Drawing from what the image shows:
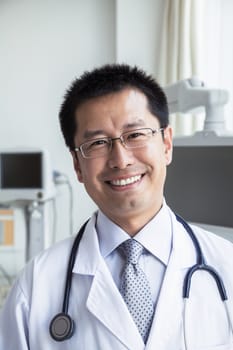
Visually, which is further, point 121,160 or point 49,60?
point 49,60

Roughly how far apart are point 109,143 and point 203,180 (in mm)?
558

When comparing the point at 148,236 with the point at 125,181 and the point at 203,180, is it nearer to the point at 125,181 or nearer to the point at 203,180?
the point at 125,181

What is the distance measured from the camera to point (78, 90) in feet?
3.11

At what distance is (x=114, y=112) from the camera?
2.92 feet

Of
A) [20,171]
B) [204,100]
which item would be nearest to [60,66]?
[20,171]

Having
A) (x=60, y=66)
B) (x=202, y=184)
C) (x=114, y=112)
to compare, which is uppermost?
(x=60, y=66)

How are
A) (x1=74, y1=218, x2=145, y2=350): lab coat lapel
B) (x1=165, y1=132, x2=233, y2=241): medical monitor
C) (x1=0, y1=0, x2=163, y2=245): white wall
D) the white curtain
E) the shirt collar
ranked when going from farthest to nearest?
1. (x1=0, y1=0, x2=163, y2=245): white wall
2. the white curtain
3. (x1=165, y1=132, x2=233, y2=241): medical monitor
4. the shirt collar
5. (x1=74, y1=218, x2=145, y2=350): lab coat lapel

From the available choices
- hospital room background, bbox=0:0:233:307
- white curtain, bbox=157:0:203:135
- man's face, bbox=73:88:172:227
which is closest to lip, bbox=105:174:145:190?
man's face, bbox=73:88:172:227

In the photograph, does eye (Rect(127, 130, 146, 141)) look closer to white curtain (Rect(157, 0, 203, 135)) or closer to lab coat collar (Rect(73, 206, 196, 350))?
lab coat collar (Rect(73, 206, 196, 350))

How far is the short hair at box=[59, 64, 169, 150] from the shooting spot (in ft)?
3.05

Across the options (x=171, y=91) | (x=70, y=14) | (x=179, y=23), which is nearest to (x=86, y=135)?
(x=171, y=91)

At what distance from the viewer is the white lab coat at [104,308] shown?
2.82ft

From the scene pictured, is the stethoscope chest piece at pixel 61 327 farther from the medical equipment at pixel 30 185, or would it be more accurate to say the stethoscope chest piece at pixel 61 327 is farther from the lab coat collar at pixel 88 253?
Result: the medical equipment at pixel 30 185

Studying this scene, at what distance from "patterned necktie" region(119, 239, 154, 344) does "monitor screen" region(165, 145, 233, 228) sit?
19.3 inches
